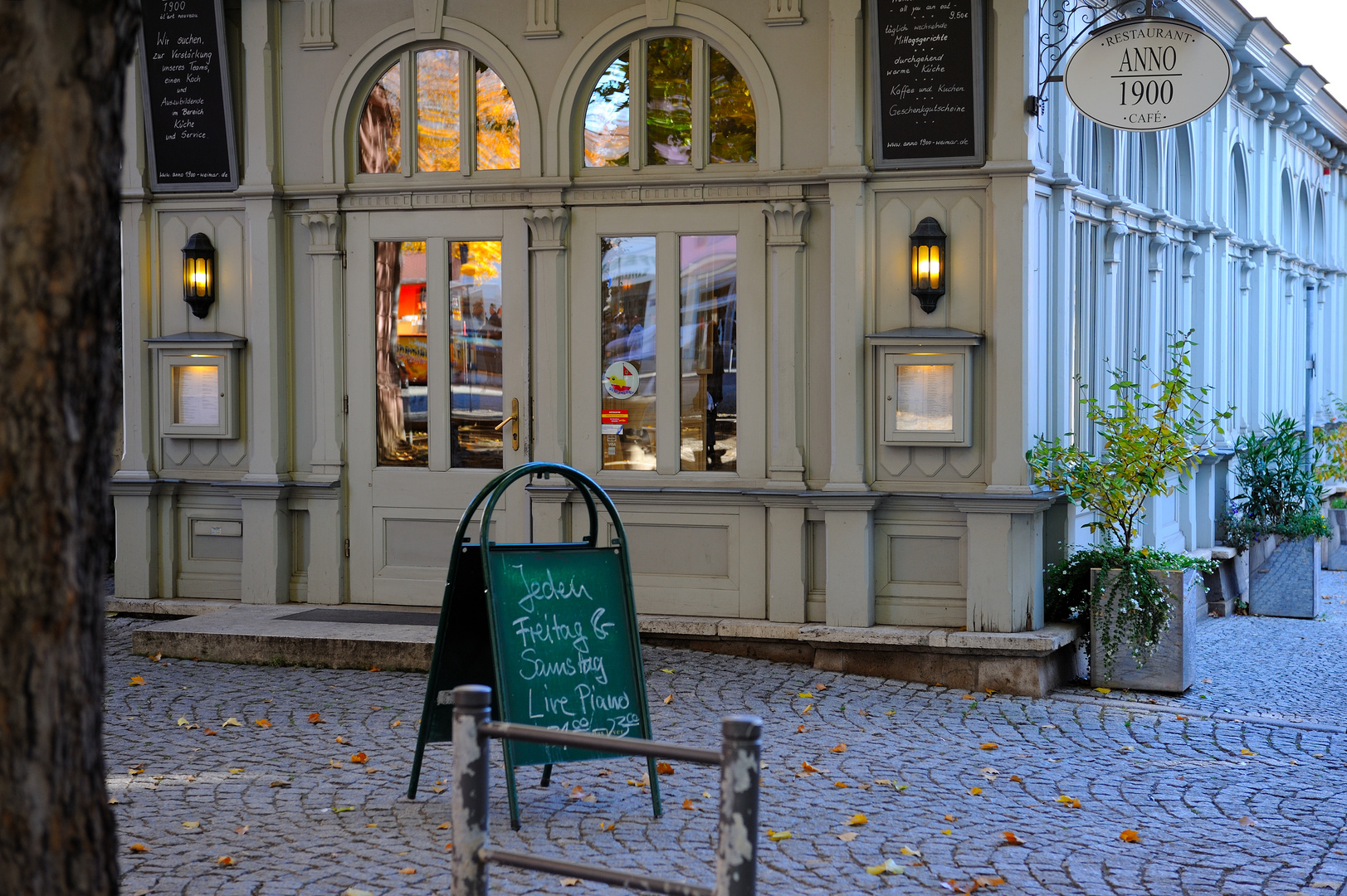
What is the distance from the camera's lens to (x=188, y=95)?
9336 millimetres

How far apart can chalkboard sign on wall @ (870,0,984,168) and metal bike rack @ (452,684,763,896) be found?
18.4 ft

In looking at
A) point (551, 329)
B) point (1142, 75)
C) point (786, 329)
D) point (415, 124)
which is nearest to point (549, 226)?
point (551, 329)

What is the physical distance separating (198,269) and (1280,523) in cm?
938

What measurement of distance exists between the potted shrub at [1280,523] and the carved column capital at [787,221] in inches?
236

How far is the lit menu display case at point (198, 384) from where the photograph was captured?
9336 millimetres

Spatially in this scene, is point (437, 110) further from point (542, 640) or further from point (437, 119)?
point (542, 640)

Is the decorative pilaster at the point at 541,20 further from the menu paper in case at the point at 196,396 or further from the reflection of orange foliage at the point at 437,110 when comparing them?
the menu paper in case at the point at 196,396

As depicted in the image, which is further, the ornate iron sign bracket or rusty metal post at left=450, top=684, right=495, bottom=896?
the ornate iron sign bracket

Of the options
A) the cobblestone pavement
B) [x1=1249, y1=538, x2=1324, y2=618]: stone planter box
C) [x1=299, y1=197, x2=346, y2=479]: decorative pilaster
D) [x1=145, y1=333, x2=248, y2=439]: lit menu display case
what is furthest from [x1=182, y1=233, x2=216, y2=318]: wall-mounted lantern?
[x1=1249, y1=538, x2=1324, y2=618]: stone planter box

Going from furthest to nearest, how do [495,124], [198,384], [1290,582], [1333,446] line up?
[1333,446] → [1290,582] → [198,384] → [495,124]

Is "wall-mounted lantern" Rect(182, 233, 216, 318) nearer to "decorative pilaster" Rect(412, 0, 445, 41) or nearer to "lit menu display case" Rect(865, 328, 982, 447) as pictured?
"decorative pilaster" Rect(412, 0, 445, 41)

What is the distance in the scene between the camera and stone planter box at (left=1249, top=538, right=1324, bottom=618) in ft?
38.3

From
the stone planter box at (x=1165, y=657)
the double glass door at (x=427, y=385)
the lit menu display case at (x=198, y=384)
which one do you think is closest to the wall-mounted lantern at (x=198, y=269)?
the lit menu display case at (x=198, y=384)

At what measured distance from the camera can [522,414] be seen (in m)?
9.00
